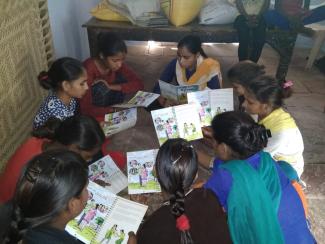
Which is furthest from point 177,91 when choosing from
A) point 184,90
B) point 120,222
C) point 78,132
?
point 120,222

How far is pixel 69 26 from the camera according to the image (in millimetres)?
3352

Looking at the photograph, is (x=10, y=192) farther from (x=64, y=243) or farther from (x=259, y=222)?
(x=259, y=222)

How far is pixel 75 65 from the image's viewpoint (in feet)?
6.48

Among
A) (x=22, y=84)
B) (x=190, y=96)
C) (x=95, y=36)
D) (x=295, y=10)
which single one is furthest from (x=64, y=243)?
(x=295, y=10)

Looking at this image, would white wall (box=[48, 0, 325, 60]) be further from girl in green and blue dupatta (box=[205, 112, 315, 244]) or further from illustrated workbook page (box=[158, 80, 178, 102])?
girl in green and blue dupatta (box=[205, 112, 315, 244])

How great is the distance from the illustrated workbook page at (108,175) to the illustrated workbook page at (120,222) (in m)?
0.23

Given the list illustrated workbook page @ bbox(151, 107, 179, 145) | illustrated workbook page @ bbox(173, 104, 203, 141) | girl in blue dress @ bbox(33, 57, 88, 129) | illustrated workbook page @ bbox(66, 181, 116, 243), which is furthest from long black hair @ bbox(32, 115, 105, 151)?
illustrated workbook page @ bbox(173, 104, 203, 141)

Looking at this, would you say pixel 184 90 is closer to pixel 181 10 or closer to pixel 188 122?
pixel 188 122

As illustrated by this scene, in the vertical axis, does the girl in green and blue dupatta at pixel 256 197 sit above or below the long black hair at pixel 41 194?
below

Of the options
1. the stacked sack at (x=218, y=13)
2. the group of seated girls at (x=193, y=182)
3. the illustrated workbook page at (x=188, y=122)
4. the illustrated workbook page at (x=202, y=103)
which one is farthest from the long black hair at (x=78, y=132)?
the stacked sack at (x=218, y=13)

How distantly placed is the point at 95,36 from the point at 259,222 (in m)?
2.63

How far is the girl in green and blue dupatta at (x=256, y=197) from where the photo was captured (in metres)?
→ 1.20

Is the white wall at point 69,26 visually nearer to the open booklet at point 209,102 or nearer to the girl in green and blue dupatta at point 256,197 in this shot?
the open booklet at point 209,102

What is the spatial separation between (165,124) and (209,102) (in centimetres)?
36
